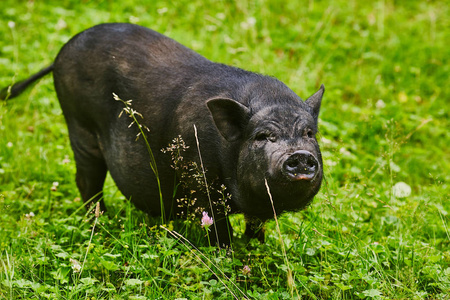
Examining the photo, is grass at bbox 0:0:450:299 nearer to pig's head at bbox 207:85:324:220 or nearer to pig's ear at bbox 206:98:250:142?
pig's head at bbox 207:85:324:220

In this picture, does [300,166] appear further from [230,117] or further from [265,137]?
[230,117]

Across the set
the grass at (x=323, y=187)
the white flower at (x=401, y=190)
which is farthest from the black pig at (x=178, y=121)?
the white flower at (x=401, y=190)

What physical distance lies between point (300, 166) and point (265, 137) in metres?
0.40

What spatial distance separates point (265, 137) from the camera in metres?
3.69

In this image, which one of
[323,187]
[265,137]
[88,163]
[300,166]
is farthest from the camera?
[88,163]

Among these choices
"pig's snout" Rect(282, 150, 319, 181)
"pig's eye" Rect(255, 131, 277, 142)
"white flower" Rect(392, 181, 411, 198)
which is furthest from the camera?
"white flower" Rect(392, 181, 411, 198)

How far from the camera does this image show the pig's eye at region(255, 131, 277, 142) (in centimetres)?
363

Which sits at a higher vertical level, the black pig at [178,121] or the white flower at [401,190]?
the black pig at [178,121]

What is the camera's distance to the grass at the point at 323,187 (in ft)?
12.3

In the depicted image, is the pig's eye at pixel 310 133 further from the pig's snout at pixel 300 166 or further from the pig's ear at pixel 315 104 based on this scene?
the pig's snout at pixel 300 166

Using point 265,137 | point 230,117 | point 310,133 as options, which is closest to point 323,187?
point 310,133

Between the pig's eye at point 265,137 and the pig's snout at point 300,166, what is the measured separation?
28cm

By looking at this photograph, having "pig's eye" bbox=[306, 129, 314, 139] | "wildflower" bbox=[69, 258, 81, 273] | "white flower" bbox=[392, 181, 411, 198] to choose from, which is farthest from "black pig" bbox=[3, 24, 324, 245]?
"white flower" bbox=[392, 181, 411, 198]

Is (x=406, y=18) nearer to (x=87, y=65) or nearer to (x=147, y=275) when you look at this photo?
(x=87, y=65)
